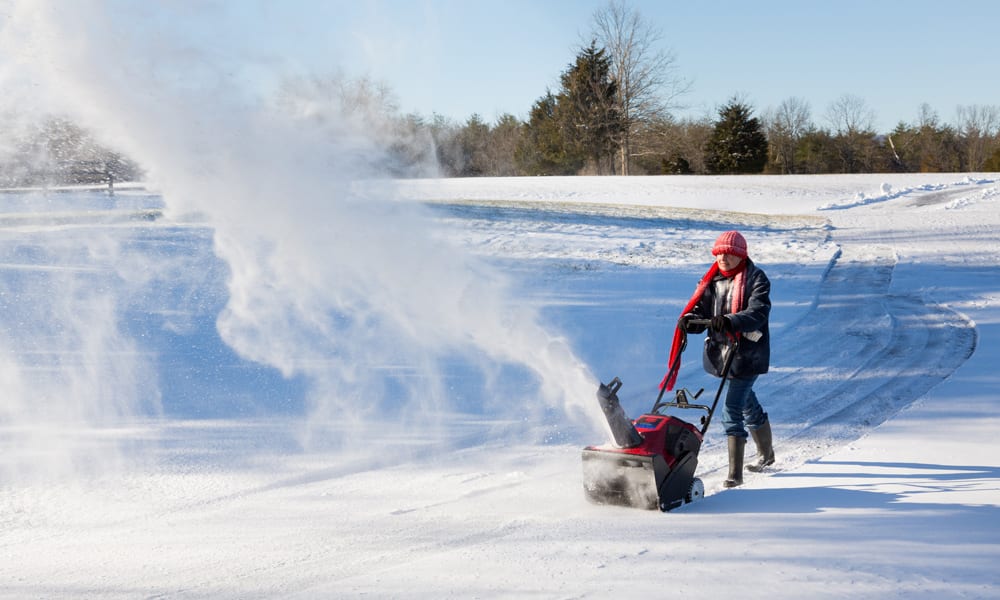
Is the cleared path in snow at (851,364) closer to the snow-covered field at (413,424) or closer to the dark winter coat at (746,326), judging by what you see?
the snow-covered field at (413,424)

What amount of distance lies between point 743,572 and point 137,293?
9.69 meters

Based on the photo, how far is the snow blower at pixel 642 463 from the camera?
478 centimetres

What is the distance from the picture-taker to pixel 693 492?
16.6ft

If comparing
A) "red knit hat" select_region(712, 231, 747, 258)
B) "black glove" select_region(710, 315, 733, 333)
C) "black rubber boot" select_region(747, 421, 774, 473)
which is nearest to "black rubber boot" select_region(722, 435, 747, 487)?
"black rubber boot" select_region(747, 421, 774, 473)

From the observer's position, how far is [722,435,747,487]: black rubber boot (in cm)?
538

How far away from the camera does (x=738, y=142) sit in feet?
161

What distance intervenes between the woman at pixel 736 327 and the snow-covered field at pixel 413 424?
15.6 inches

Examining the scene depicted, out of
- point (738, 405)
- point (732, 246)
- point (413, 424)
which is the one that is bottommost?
point (413, 424)

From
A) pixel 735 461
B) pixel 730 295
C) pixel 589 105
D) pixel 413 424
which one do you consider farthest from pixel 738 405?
pixel 589 105

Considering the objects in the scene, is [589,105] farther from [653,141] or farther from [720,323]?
[720,323]

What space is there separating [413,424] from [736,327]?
3.08 meters

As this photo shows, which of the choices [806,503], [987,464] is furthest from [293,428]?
[987,464]

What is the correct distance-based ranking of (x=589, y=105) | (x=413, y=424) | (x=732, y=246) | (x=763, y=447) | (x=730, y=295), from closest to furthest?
(x=732, y=246)
(x=730, y=295)
(x=763, y=447)
(x=413, y=424)
(x=589, y=105)

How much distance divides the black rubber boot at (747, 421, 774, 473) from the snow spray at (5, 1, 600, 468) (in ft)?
3.76
